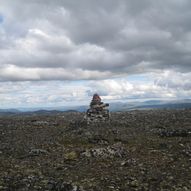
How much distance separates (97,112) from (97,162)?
140 feet

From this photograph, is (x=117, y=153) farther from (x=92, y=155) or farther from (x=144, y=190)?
(x=144, y=190)

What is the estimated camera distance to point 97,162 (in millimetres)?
39031

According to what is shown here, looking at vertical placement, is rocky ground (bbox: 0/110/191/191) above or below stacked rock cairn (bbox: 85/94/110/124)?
below

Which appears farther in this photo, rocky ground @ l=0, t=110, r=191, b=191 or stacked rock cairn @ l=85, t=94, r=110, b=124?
stacked rock cairn @ l=85, t=94, r=110, b=124

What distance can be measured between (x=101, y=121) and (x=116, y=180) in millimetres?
48278

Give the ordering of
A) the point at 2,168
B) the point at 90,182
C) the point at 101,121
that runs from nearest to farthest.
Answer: the point at 90,182, the point at 2,168, the point at 101,121

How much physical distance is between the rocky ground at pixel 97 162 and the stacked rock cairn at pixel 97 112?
20.7m

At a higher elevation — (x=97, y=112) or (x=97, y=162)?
(x=97, y=112)

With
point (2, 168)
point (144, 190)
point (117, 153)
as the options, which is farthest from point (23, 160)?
point (144, 190)

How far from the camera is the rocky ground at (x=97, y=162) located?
98.3 feet

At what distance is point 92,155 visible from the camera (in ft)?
136

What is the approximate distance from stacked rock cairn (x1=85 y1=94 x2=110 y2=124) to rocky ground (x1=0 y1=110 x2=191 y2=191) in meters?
20.7

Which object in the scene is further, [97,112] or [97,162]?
[97,112]

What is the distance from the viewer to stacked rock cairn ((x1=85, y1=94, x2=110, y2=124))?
3172 inches
